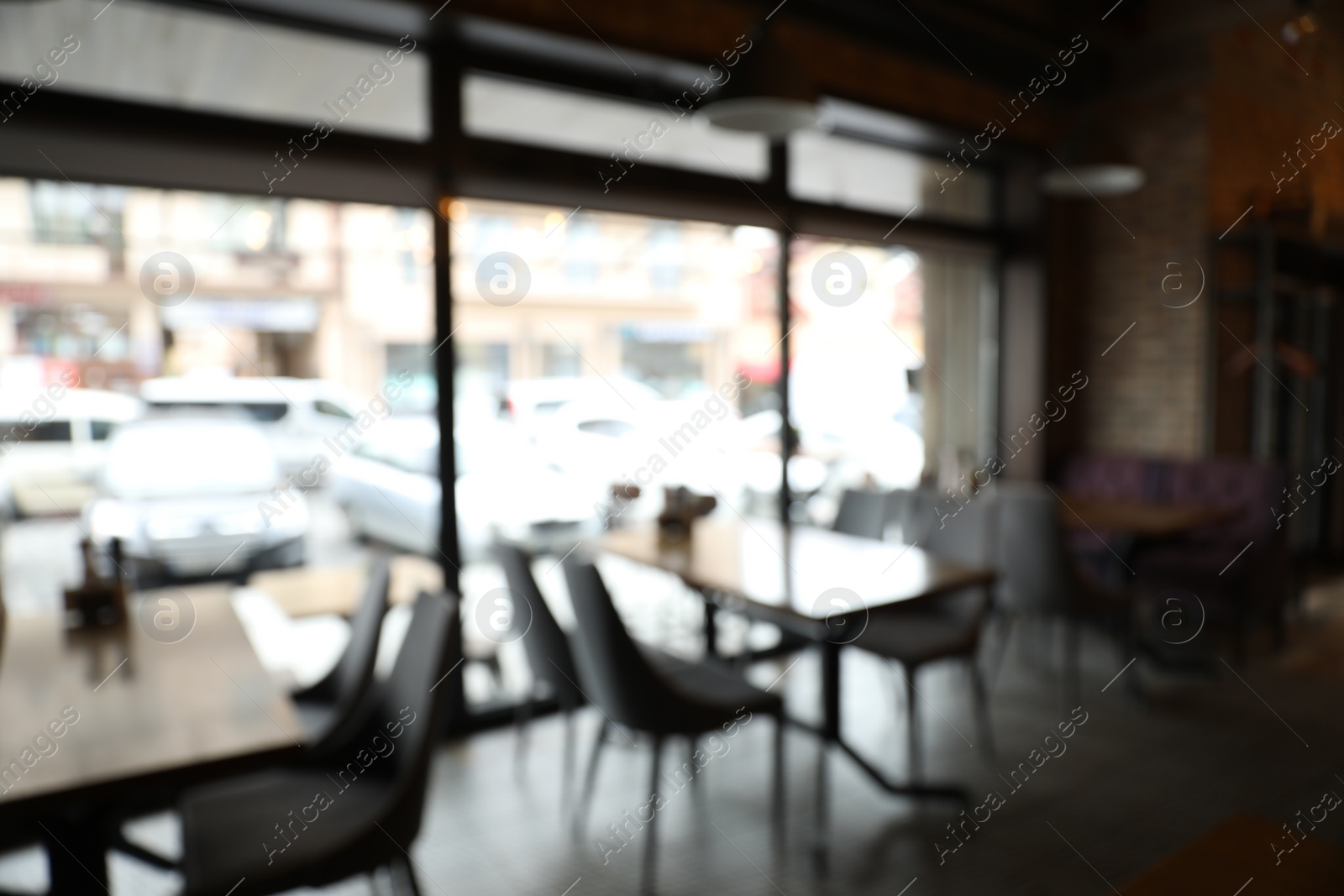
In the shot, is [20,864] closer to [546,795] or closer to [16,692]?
[16,692]

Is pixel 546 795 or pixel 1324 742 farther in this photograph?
pixel 1324 742

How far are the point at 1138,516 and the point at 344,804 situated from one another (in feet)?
11.4

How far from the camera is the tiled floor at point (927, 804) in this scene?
2.49 metres

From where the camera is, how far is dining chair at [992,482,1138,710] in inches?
143

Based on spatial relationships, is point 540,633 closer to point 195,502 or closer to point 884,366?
point 195,502

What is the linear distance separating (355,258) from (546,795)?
6.74 ft

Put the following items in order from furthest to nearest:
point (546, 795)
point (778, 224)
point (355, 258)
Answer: point (778, 224)
point (355, 258)
point (546, 795)

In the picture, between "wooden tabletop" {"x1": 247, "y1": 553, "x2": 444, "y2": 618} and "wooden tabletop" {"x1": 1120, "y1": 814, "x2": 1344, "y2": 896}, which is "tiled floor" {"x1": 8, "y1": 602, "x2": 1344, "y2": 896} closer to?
"wooden tabletop" {"x1": 247, "y1": 553, "x2": 444, "y2": 618}

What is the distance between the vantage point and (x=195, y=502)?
9.97ft

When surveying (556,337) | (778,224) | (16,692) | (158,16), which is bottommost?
(16,692)

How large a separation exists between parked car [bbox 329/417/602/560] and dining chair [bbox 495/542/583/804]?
755mm

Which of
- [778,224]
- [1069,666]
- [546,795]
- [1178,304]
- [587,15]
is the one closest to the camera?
[546,795]

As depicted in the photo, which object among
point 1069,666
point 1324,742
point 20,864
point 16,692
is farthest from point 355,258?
point 1324,742

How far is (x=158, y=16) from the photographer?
2.84 metres
